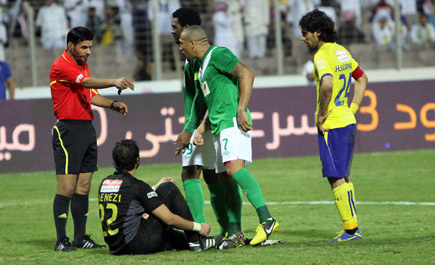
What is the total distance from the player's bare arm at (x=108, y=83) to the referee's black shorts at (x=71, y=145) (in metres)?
0.47

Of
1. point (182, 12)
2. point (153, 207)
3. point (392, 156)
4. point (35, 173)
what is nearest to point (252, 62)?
point (392, 156)

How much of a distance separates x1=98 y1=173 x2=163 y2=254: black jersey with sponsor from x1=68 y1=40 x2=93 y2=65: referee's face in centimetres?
143

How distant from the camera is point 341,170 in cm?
725

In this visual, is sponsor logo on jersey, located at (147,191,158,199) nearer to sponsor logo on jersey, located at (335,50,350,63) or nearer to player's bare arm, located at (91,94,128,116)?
player's bare arm, located at (91,94,128,116)

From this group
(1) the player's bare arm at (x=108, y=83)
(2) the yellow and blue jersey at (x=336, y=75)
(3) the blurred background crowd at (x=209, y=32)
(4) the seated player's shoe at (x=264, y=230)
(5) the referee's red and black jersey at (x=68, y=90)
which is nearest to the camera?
(4) the seated player's shoe at (x=264, y=230)

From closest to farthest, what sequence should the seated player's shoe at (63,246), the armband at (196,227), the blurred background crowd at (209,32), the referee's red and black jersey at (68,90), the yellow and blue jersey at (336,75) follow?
the armband at (196,227) → the yellow and blue jersey at (336,75) → the seated player's shoe at (63,246) → the referee's red and black jersey at (68,90) → the blurred background crowd at (209,32)

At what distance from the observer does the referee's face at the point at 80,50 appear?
743 centimetres

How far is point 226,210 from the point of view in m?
7.45

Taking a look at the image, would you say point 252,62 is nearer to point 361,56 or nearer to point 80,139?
point 361,56

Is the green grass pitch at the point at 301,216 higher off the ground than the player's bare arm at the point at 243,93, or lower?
lower

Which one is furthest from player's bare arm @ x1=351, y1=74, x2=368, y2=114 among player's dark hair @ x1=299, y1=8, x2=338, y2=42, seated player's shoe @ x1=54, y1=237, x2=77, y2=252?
seated player's shoe @ x1=54, y1=237, x2=77, y2=252

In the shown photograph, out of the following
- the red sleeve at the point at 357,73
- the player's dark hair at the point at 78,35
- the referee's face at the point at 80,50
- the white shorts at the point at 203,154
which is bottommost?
the white shorts at the point at 203,154

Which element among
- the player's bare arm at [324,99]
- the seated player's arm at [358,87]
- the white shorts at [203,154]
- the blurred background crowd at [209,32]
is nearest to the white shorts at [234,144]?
the white shorts at [203,154]

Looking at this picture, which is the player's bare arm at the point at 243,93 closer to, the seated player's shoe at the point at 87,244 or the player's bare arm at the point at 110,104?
the player's bare arm at the point at 110,104
